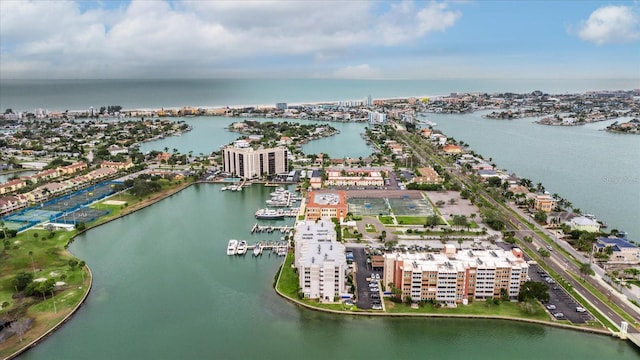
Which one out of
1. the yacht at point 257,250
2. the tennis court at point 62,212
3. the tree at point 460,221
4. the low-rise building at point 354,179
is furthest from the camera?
the low-rise building at point 354,179

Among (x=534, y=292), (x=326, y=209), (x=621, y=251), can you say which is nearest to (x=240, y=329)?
(x=534, y=292)

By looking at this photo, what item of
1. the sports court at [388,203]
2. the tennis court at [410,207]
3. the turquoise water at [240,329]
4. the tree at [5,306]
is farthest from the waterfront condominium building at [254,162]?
the tree at [5,306]

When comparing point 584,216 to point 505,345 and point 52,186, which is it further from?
point 52,186

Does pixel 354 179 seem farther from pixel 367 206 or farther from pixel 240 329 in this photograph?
pixel 240 329

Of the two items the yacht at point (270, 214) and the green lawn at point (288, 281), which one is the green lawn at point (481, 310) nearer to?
the green lawn at point (288, 281)

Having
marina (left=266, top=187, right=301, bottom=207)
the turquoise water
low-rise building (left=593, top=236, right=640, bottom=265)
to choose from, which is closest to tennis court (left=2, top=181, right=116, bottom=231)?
the turquoise water

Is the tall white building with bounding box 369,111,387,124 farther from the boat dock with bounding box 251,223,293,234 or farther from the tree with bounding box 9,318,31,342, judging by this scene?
the tree with bounding box 9,318,31,342
